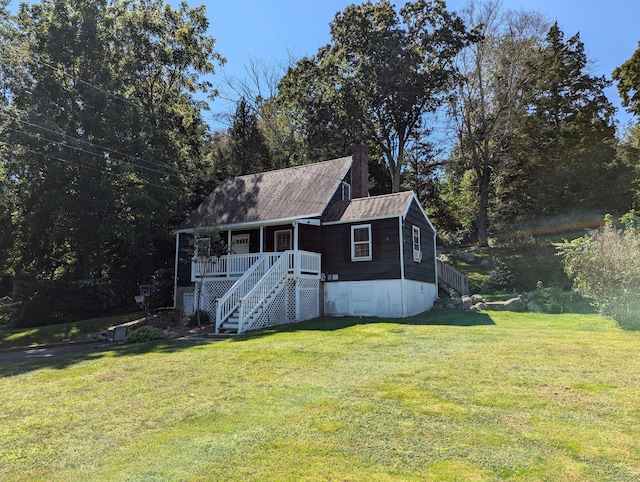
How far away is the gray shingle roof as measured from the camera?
705 inches

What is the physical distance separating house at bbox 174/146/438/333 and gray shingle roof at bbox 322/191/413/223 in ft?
0.14

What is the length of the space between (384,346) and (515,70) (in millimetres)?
29039

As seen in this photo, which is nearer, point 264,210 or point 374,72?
point 264,210

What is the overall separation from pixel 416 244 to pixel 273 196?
23.3ft

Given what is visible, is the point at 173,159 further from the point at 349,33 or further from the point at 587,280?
the point at 587,280

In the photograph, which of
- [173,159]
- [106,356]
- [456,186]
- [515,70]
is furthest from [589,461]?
[456,186]

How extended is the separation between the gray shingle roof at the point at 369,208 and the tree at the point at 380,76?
13.6m

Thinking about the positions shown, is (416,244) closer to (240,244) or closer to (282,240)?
(282,240)

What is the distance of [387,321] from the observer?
15.7 meters

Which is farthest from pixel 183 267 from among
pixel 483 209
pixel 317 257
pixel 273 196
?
pixel 483 209

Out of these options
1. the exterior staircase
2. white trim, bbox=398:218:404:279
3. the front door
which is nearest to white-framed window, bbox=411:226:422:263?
white trim, bbox=398:218:404:279

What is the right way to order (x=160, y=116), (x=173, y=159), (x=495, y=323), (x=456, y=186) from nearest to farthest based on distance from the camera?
1. (x=495, y=323)
2. (x=173, y=159)
3. (x=160, y=116)
4. (x=456, y=186)

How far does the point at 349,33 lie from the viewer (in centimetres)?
3241

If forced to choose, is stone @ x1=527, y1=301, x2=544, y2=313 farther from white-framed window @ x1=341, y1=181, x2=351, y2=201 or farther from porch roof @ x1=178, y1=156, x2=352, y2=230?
porch roof @ x1=178, y1=156, x2=352, y2=230
